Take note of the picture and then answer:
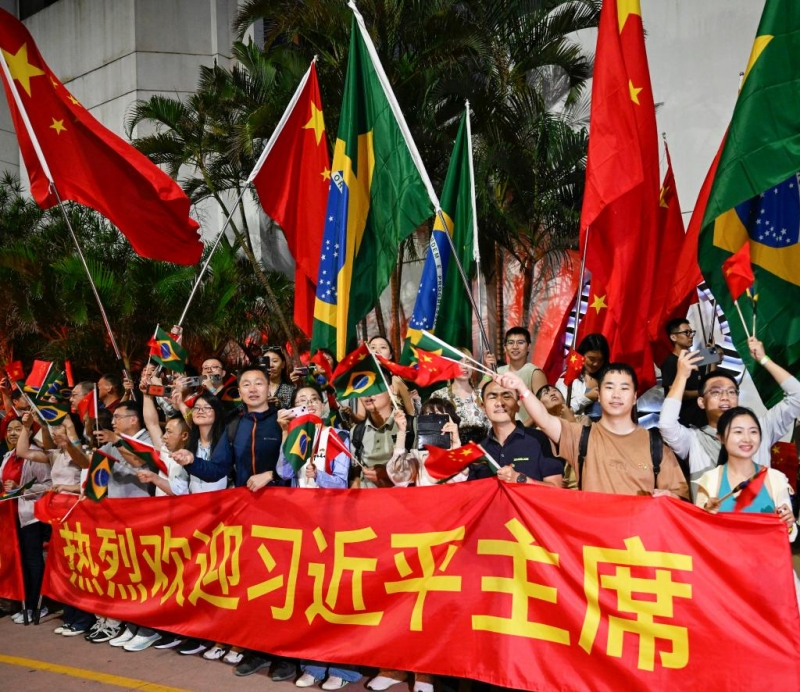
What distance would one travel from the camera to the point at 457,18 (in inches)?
458

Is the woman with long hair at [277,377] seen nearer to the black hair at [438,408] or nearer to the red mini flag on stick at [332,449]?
the red mini flag on stick at [332,449]

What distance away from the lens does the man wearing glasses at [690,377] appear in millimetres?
6348

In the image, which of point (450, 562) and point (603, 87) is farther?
point (603, 87)

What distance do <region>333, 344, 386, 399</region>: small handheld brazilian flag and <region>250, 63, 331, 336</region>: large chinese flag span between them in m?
2.20

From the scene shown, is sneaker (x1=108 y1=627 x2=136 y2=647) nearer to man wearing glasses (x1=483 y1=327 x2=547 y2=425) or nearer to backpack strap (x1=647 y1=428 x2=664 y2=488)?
man wearing glasses (x1=483 y1=327 x2=547 y2=425)

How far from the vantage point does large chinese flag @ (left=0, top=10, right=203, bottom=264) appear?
741cm

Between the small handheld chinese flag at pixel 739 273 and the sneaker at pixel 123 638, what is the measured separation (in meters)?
4.83

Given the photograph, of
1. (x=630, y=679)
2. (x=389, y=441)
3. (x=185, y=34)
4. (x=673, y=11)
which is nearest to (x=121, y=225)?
(x=389, y=441)

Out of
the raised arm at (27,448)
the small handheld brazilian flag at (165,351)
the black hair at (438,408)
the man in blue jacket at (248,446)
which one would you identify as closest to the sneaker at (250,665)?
the man in blue jacket at (248,446)

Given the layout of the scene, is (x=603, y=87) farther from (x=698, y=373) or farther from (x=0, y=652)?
(x=0, y=652)

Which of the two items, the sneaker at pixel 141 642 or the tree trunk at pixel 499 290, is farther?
the tree trunk at pixel 499 290

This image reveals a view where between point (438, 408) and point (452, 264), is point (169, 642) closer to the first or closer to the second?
point (438, 408)

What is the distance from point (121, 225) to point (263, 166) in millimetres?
1341

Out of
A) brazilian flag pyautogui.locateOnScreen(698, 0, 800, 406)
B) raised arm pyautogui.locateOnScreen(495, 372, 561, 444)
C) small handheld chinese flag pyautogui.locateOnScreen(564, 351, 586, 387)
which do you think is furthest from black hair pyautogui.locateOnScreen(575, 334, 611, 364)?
raised arm pyautogui.locateOnScreen(495, 372, 561, 444)
